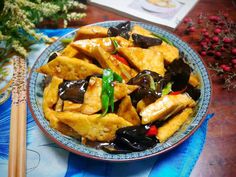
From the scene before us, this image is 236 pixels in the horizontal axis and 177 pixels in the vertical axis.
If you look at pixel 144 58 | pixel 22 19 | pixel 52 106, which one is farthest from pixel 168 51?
pixel 22 19

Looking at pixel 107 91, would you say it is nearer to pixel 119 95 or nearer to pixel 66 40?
pixel 119 95

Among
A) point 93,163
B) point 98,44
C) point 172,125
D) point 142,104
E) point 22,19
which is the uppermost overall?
point 22,19

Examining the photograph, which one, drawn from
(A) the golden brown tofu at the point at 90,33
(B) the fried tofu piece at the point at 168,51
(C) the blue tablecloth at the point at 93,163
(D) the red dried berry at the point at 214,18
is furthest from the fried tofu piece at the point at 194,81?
(D) the red dried berry at the point at 214,18

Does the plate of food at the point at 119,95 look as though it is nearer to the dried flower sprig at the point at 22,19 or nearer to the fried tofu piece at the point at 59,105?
the fried tofu piece at the point at 59,105

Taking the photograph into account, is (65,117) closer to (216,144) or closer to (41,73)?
(41,73)

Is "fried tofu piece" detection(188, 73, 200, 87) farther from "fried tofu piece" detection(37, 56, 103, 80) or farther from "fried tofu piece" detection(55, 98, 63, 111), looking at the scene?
"fried tofu piece" detection(55, 98, 63, 111)

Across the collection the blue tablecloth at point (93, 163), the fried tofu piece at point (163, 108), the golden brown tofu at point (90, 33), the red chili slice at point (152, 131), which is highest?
the golden brown tofu at point (90, 33)

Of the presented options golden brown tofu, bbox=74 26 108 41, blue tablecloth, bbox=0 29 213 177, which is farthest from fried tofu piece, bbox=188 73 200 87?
golden brown tofu, bbox=74 26 108 41
